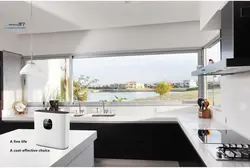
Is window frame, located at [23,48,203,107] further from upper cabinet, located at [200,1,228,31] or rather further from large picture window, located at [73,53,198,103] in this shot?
upper cabinet, located at [200,1,228,31]

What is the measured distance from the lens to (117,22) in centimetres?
350

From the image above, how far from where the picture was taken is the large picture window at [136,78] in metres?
4.05

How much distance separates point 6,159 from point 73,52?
3208 mm

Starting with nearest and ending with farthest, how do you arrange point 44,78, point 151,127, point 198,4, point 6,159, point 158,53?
1. point 6,159
2. point 198,4
3. point 151,127
4. point 158,53
5. point 44,78

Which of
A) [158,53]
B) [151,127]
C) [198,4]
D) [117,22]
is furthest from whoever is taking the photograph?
[158,53]

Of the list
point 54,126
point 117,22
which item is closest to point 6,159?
point 54,126

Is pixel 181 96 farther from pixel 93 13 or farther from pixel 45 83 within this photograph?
pixel 45 83

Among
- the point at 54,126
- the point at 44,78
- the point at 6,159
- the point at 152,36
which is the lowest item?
the point at 6,159

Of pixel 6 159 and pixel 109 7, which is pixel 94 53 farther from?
pixel 6 159

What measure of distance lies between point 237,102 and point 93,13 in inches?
93.3

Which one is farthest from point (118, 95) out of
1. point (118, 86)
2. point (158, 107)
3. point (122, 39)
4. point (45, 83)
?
point (45, 83)

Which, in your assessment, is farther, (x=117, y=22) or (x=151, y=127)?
(x=117, y=22)

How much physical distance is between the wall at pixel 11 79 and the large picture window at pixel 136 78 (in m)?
1.31

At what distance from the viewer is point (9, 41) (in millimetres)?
4055
